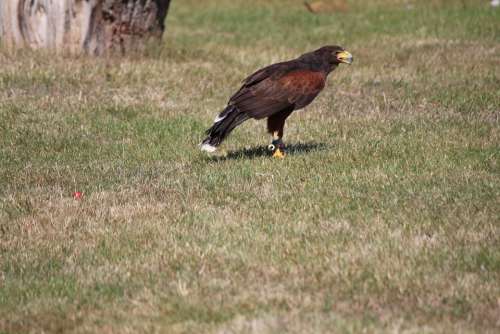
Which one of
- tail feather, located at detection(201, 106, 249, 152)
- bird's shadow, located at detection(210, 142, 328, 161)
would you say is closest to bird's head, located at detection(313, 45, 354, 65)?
bird's shadow, located at detection(210, 142, 328, 161)

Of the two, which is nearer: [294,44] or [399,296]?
[399,296]

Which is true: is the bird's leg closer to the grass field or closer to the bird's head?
the grass field

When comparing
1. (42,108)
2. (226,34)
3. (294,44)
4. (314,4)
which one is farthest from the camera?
(314,4)

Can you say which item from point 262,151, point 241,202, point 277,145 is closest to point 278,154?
point 277,145

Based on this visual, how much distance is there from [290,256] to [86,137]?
16.8 feet

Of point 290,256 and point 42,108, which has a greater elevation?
point 290,256

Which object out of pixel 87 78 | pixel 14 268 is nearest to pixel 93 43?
pixel 87 78

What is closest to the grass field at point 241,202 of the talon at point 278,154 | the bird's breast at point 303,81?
the talon at point 278,154

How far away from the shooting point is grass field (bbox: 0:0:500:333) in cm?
618

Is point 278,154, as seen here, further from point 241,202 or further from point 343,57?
point 241,202

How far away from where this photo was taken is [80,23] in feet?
51.6

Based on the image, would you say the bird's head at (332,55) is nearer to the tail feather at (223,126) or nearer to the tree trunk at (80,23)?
the tail feather at (223,126)

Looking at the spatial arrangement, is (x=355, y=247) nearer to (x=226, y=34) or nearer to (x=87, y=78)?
(x=87, y=78)

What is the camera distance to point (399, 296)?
6.23m
